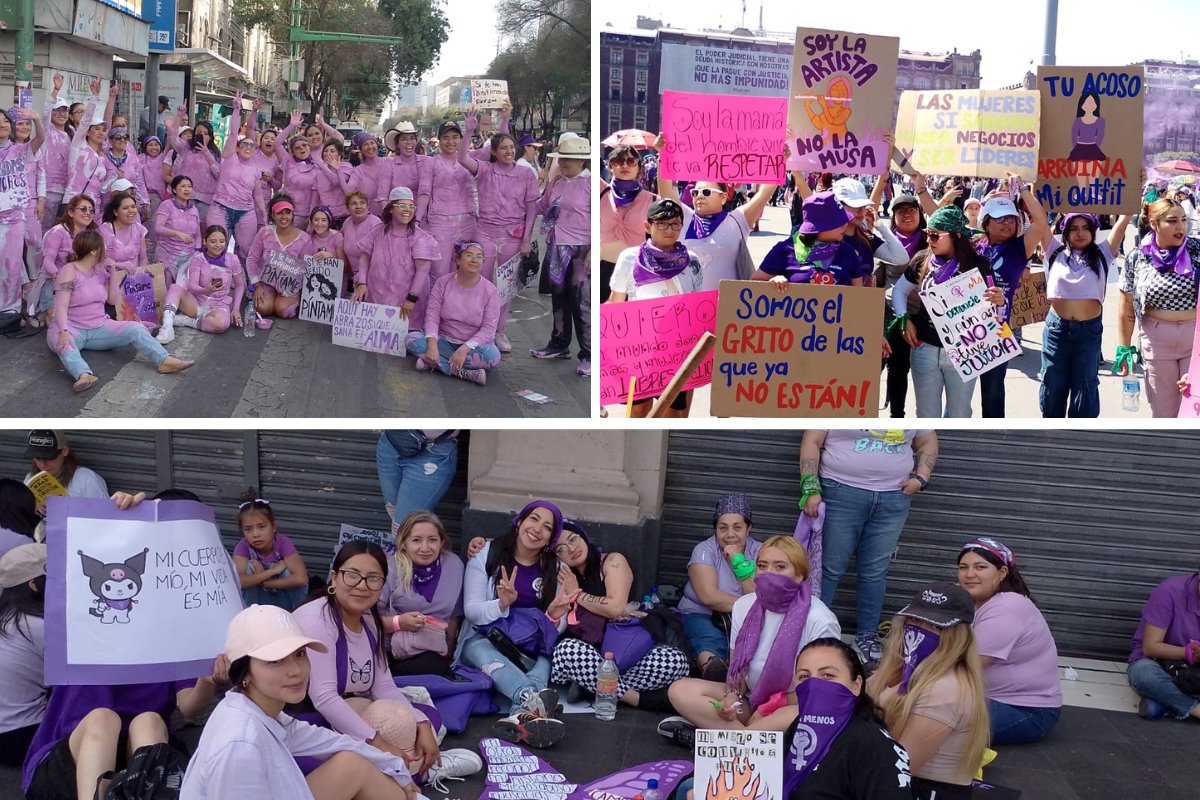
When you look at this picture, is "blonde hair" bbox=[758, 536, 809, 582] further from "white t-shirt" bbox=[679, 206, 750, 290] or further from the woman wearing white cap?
the woman wearing white cap

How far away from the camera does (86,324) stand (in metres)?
8.18

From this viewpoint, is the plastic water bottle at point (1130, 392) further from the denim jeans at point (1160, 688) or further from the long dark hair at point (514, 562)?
the long dark hair at point (514, 562)

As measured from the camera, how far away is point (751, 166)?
22.3ft

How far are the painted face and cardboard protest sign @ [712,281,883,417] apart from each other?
166cm

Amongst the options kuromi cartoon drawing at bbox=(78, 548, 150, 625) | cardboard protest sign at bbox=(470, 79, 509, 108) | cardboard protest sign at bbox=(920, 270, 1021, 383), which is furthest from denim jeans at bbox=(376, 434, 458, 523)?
cardboard protest sign at bbox=(470, 79, 509, 108)

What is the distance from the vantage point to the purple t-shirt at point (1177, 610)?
6.32 m

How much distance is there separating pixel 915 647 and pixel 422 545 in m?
2.48

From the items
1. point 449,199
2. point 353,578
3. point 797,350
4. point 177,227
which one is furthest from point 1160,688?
point 177,227

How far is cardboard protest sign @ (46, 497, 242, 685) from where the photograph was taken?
4758 millimetres

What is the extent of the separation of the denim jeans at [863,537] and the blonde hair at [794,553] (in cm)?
130

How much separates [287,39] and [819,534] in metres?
10.1

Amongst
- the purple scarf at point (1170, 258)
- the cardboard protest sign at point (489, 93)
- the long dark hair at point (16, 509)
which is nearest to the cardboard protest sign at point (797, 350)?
the purple scarf at point (1170, 258)

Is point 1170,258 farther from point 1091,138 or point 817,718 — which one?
point 817,718

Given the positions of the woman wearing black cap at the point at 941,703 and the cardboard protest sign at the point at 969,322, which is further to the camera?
the cardboard protest sign at the point at 969,322
